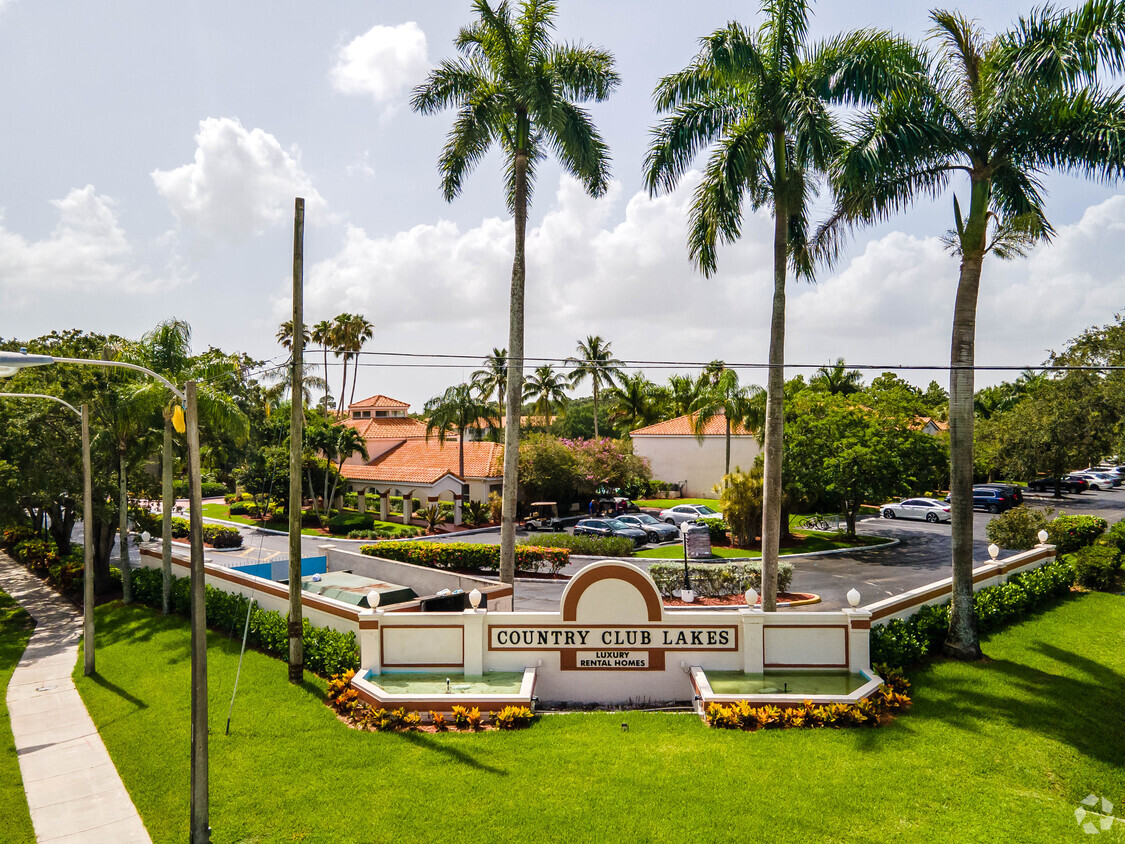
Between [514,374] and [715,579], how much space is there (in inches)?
380

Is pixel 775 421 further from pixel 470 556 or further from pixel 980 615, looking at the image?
pixel 470 556

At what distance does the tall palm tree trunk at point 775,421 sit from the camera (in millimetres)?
16172

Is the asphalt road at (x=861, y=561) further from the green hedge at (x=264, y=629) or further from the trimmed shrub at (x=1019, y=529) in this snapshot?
the green hedge at (x=264, y=629)

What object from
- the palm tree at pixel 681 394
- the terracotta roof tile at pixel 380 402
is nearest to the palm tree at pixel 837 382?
the palm tree at pixel 681 394

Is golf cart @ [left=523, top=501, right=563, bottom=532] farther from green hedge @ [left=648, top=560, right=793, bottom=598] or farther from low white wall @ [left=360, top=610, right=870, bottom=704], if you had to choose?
low white wall @ [left=360, top=610, right=870, bottom=704]

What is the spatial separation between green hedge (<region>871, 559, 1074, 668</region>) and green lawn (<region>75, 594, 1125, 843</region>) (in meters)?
0.77

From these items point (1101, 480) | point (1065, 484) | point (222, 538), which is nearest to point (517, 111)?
point (222, 538)

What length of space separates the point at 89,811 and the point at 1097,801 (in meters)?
14.6

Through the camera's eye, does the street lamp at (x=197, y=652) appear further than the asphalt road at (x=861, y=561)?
No

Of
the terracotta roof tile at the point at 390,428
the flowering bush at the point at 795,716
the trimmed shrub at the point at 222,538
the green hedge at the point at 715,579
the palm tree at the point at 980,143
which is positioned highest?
the palm tree at the point at 980,143

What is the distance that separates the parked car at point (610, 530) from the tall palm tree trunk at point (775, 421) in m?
16.6

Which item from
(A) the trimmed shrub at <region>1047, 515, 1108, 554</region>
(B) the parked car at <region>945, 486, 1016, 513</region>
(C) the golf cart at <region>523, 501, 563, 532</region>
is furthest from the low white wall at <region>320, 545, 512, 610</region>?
(B) the parked car at <region>945, 486, 1016, 513</region>

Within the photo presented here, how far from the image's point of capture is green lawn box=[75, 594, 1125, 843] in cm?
924

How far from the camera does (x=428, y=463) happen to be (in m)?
47.5
